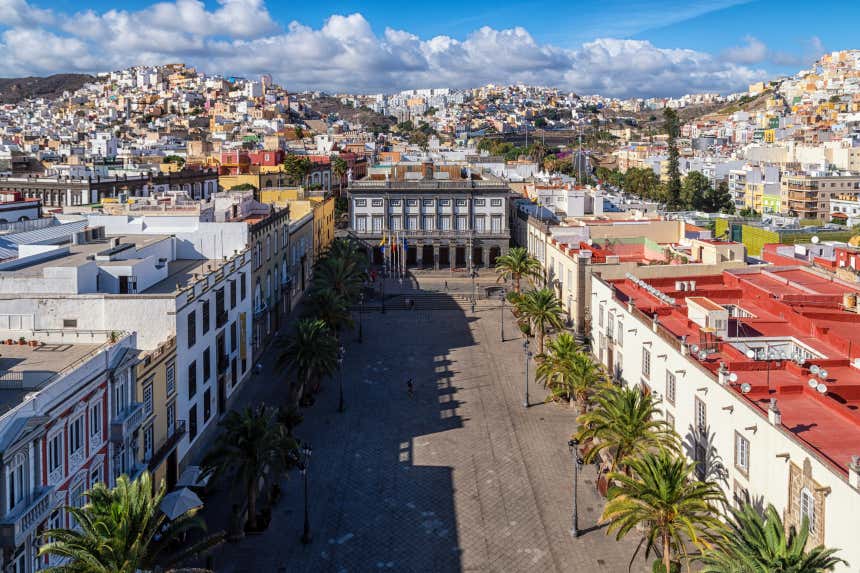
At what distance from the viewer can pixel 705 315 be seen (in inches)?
1217

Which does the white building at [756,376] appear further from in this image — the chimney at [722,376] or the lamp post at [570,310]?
the lamp post at [570,310]

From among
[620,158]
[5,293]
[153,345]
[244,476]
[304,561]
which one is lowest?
[304,561]

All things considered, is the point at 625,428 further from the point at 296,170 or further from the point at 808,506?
the point at 296,170

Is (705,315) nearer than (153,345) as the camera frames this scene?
No

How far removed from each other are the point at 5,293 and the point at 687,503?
24.7 m

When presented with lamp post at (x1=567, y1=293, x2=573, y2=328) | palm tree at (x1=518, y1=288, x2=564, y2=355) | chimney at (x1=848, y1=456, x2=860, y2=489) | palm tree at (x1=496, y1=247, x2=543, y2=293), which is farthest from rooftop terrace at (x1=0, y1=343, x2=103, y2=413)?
palm tree at (x1=496, y1=247, x2=543, y2=293)

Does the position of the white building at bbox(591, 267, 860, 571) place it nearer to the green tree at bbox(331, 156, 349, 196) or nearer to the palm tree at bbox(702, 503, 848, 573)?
the palm tree at bbox(702, 503, 848, 573)

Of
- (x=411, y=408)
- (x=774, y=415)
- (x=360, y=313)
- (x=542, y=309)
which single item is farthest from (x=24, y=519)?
(x=360, y=313)

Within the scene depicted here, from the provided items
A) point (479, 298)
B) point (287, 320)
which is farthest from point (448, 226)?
point (287, 320)

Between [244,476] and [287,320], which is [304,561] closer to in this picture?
[244,476]

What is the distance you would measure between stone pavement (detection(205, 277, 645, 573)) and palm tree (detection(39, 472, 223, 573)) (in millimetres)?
6634

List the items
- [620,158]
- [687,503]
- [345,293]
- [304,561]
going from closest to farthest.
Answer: [687,503]
[304,561]
[345,293]
[620,158]

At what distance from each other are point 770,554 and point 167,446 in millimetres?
20239

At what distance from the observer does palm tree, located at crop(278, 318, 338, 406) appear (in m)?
37.7
